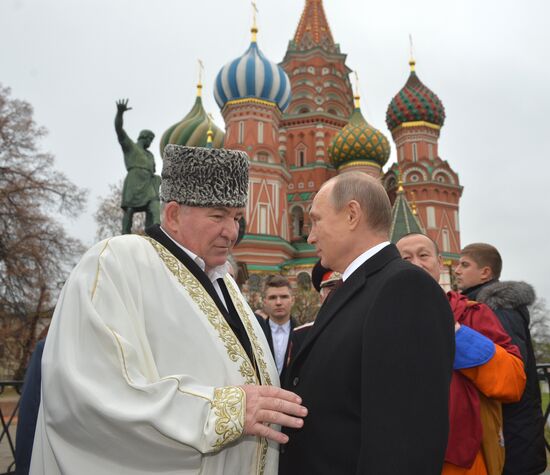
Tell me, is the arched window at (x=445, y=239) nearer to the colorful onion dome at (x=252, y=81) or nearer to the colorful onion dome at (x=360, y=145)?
the colorful onion dome at (x=360, y=145)

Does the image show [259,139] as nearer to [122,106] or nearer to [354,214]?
[122,106]

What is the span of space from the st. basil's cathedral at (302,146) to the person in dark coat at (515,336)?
17296 millimetres

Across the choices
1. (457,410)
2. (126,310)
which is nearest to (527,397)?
(457,410)

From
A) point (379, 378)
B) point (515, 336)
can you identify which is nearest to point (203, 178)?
point (379, 378)

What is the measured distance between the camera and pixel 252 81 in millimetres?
24969

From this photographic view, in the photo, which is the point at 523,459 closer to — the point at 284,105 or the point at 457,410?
the point at 457,410

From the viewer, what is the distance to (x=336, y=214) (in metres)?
1.87

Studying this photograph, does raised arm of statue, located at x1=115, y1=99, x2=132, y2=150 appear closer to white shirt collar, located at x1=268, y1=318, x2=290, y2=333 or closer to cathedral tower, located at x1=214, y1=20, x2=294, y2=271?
white shirt collar, located at x1=268, y1=318, x2=290, y2=333

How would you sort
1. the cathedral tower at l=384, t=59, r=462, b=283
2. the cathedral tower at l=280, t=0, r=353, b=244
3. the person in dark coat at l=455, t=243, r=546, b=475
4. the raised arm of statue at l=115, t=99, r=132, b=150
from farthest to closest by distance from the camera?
the cathedral tower at l=280, t=0, r=353, b=244 → the cathedral tower at l=384, t=59, r=462, b=283 → the raised arm of statue at l=115, t=99, r=132, b=150 → the person in dark coat at l=455, t=243, r=546, b=475

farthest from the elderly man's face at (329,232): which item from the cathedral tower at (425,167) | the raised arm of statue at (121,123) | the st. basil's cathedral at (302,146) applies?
the cathedral tower at (425,167)

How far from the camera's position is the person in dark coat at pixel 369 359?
1.38 meters

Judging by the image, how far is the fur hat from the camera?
6.74ft

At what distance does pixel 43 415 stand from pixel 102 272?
526mm

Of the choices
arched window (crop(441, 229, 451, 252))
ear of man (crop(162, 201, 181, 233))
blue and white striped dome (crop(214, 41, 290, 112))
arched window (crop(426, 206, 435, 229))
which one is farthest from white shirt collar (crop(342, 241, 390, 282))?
arched window (crop(441, 229, 451, 252))
